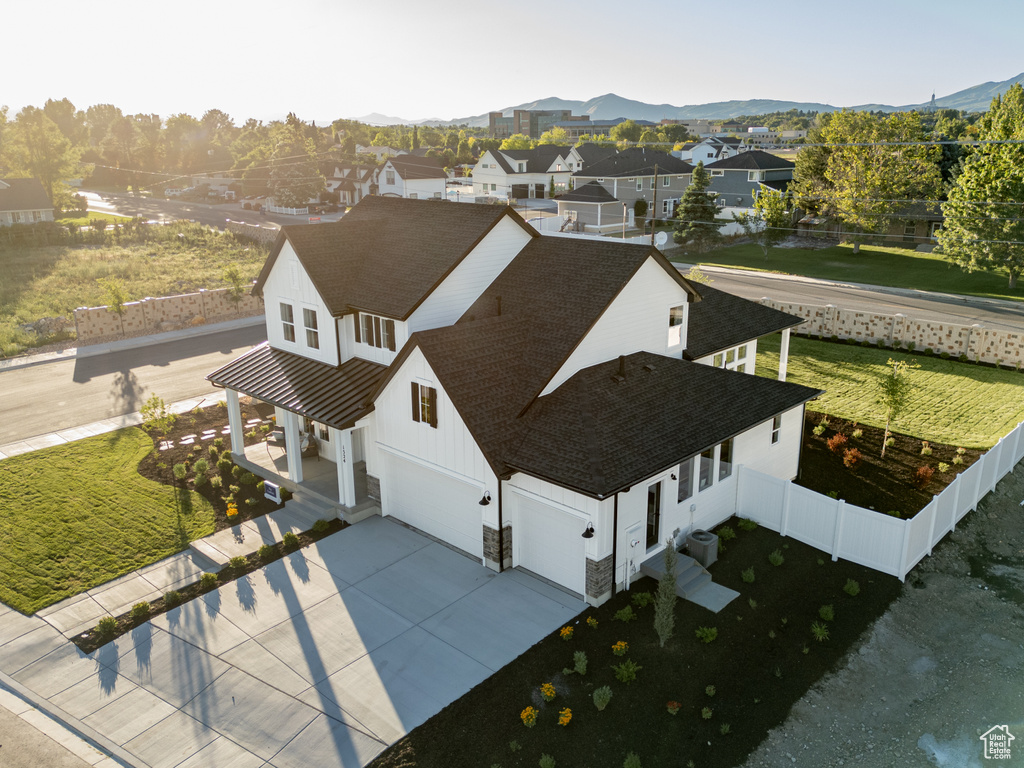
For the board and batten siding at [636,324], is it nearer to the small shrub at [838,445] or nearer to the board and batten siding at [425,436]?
the board and batten siding at [425,436]

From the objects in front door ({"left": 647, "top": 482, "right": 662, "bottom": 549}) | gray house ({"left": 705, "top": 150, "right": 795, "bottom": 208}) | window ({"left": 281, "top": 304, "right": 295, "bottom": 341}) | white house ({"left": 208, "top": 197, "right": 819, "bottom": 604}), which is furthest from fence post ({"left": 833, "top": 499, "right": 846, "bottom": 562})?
gray house ({"left": 705, "top": 150, "right": 795, "bottom": 208})

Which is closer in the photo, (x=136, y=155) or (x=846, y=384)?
(x=846, y=384)

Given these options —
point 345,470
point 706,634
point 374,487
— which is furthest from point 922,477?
point 345,470

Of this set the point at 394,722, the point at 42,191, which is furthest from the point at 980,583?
the point at 42,191

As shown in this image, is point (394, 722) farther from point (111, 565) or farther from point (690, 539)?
point (111, 565)

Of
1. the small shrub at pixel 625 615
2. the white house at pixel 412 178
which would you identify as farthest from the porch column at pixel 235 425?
the white house at pixel 412 178

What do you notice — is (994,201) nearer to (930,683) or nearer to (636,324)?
(636,324)

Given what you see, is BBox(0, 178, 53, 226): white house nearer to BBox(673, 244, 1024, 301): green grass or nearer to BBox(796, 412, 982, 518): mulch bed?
BBox(673, 244, 1024, 301): green grass
